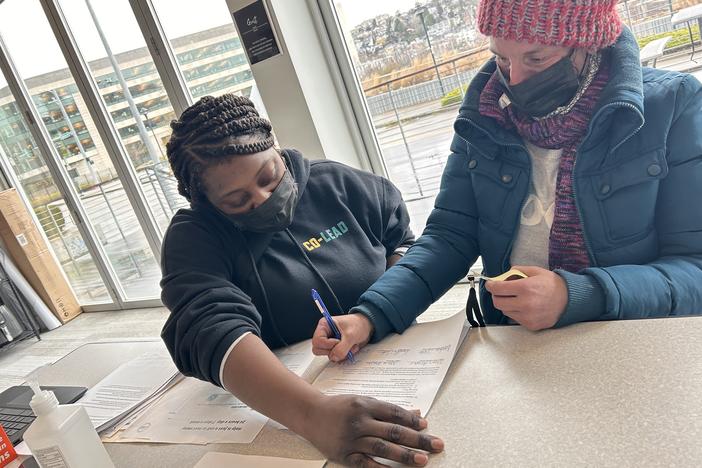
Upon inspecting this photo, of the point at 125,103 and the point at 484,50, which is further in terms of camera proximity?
the point at 125,103

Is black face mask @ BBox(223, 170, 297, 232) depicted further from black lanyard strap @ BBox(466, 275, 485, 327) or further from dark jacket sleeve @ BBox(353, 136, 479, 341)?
black lanyard strap @ BBox(466, 275, 485, 327)

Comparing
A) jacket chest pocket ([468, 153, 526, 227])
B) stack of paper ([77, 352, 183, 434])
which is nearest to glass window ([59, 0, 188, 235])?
stack of paper ([77, 352, 183, 434])

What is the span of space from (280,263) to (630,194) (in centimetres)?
70

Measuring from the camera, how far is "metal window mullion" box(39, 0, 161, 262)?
3.20 m

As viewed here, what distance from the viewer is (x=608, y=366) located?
28.6 inches

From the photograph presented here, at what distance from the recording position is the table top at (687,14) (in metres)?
1.67

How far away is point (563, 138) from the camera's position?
39.0 inches

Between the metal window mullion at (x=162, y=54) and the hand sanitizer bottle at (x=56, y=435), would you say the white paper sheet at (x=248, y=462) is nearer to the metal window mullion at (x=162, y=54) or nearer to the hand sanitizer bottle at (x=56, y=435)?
the hand sanitizer bottle at (x=56, y=435)

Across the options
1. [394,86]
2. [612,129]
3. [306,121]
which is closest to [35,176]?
[306,121]

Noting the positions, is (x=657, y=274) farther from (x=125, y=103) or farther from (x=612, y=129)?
(x=125, y=103)

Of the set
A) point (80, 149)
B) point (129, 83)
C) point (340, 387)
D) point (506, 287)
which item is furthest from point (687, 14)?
point (80, 149)

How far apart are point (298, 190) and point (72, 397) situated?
26.8 inches

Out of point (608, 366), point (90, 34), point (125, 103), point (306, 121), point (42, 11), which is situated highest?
point (42, 11)

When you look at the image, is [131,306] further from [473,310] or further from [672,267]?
[672,267]
